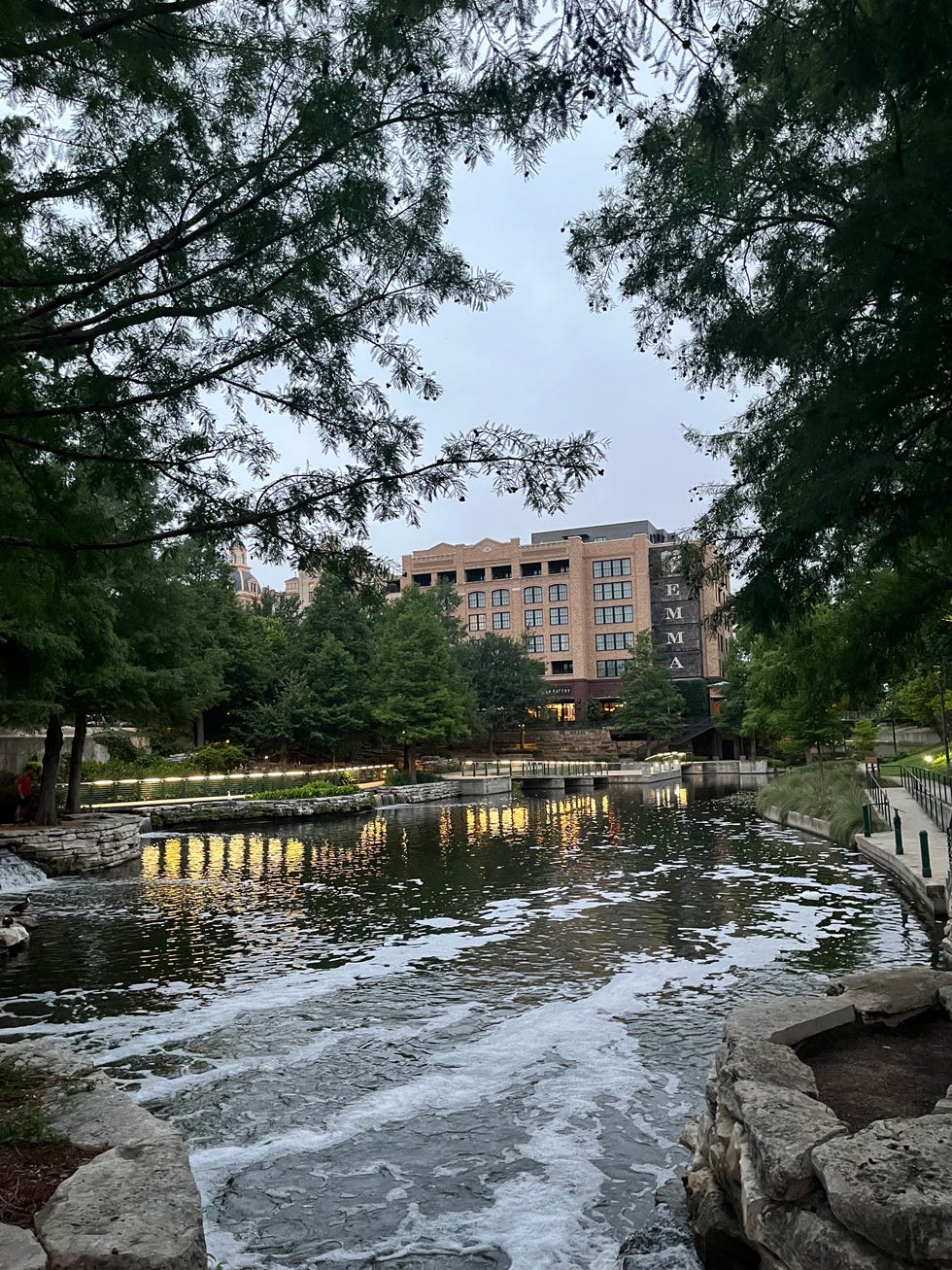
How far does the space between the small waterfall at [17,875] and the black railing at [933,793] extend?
1836cm

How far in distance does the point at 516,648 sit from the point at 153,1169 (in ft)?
236

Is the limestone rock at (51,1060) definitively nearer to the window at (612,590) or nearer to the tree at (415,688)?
the tree at (415,688)

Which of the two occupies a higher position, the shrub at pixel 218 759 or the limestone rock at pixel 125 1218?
the shrub at pixel 218 759

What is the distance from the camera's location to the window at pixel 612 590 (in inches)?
3418

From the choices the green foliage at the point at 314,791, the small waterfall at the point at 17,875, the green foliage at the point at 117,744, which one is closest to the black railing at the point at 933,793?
the small waterfall at the point at 17,875

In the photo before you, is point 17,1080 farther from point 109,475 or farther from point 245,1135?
point 109,475

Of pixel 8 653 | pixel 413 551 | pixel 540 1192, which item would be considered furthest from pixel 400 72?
pixel 413 551

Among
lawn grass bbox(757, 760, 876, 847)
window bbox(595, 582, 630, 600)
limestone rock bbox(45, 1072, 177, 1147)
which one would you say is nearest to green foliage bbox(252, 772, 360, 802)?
lawn grass bbox(757, 760, 876, 847)

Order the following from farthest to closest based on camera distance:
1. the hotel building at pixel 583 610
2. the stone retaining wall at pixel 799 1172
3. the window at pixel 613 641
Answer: the window at pixel 613 641 < the hotel building at pixel 583 610 < the stone retaining wall at pixel 799 1172

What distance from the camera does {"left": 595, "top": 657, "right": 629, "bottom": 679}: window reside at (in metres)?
86.7

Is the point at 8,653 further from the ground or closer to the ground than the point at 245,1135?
further from the ground

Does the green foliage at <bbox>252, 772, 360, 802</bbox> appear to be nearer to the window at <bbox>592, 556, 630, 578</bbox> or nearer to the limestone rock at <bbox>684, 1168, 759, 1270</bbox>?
the limestone rock at <bbox>684, 1168, 759, 1270</bbox>

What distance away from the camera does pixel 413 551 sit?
98.5 m

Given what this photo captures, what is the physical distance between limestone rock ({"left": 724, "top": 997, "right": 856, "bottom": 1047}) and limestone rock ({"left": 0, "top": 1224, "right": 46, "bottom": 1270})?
4256 mm
